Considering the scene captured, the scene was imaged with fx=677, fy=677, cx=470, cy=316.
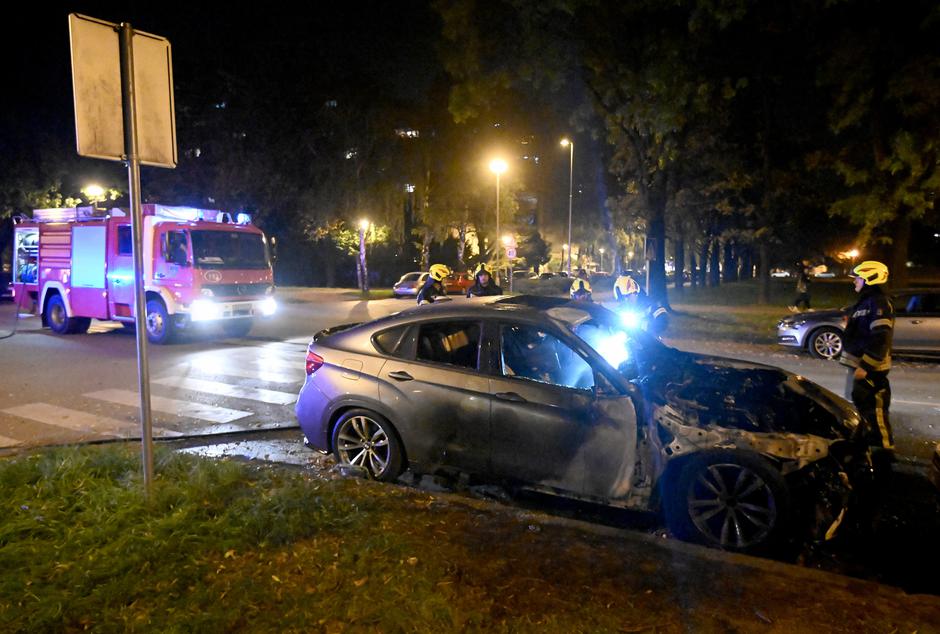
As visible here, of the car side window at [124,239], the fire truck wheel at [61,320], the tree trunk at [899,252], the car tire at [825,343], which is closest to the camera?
the car tire at [825,343]

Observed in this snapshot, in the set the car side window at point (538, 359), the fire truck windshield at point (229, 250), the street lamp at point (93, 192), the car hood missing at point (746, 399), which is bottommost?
the car hood missing at point (746, 399)

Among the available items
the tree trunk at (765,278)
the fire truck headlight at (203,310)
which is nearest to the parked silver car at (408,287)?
the tree trunk at (765,278)

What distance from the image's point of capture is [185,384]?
1038cm

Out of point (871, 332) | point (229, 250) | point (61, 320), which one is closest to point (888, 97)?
point (871, 332)

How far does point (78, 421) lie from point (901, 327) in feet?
44.6

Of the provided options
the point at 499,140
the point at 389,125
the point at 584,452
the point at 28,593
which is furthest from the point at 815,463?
the point at 499,140

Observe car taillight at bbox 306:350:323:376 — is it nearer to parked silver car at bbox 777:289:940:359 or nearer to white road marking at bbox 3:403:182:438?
white road marking at bbox 3:403:182:438

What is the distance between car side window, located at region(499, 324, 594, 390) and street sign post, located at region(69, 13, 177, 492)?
266cm

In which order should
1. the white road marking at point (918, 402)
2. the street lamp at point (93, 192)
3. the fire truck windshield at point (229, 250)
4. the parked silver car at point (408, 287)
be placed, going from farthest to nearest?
the parked silver car at point (408, 287) < the street lamp at point (93, 192) < the fire truck windshield at point (229, 250) < the white road marking at point (918, 402)

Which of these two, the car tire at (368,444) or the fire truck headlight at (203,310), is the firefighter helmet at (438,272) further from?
the fire truck headlight at (203,310)

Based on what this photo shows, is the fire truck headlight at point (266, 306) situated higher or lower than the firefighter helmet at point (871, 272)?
lower

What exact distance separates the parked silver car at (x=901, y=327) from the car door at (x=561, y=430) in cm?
945

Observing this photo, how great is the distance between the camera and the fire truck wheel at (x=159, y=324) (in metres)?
14.6

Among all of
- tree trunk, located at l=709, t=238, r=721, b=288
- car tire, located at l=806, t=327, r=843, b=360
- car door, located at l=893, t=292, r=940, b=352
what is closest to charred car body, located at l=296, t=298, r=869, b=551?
car tire, located at l=806, t=327, r=843, b=360
